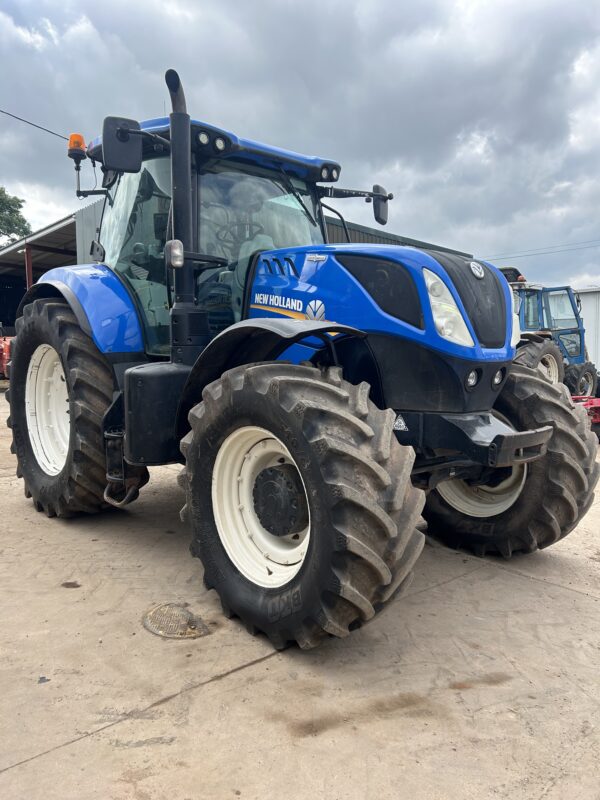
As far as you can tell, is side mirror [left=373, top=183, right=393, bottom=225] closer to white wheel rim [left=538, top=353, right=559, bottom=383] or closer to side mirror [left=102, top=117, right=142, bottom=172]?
side mirror [left=102, top=117, right=142, bottom=172]

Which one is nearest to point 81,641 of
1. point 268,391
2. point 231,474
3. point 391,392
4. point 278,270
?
point 231,474

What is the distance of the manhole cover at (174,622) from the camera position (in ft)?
9.09

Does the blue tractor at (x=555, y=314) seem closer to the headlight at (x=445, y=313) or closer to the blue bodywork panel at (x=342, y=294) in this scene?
A: the blue bodywork panel at (x=342, y=294)

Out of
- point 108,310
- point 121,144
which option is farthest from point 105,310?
point 121,144

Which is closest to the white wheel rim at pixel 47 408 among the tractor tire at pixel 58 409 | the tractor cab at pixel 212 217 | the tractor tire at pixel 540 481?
the tractor tire at pixel 58 409

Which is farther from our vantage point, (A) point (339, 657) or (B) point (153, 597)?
(B) point (153, 597)

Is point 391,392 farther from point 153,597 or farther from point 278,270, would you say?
point 153,597

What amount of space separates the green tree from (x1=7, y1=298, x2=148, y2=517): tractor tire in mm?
36528

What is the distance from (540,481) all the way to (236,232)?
2335 millimetres

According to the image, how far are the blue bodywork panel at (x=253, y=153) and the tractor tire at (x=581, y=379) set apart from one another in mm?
7623

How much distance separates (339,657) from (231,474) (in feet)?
3.17

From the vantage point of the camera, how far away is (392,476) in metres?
2.37

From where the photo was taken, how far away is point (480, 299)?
9.87 ft

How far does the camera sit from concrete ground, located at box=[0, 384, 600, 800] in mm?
1875
